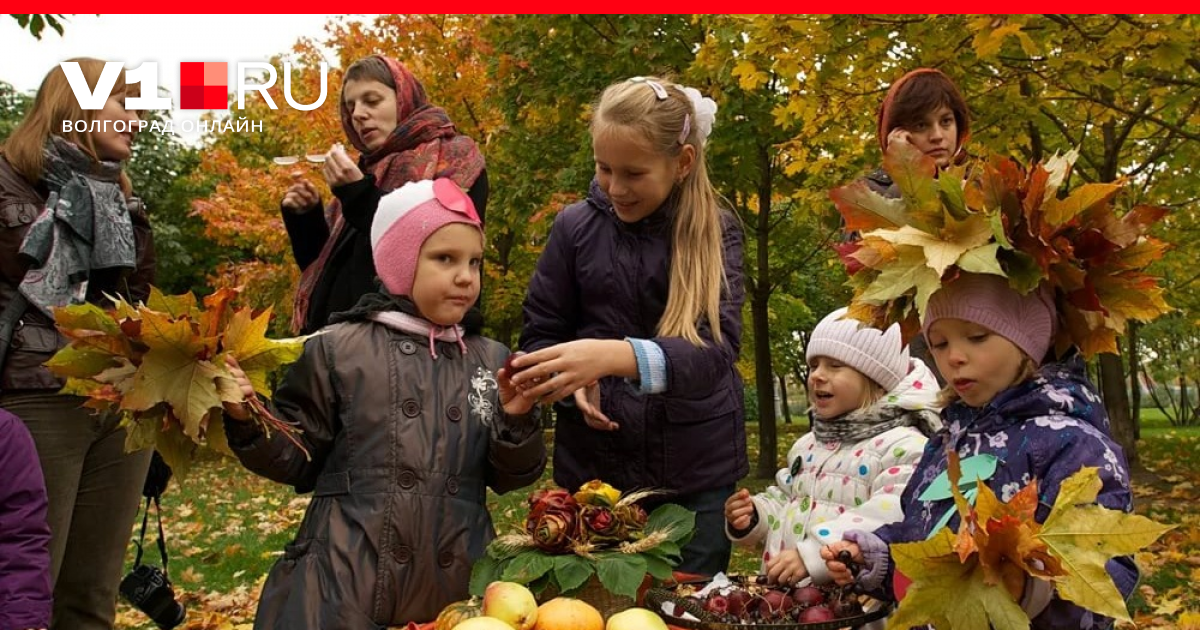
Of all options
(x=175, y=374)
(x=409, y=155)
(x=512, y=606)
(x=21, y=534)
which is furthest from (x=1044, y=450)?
(x=21, y=534)

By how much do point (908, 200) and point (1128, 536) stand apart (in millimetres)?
717

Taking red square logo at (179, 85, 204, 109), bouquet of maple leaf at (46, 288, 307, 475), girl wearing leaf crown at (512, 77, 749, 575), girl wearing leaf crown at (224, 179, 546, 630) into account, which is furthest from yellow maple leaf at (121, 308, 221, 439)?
red square logo at (179, 85, 204, 109)

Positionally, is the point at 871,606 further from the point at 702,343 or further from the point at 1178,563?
the point at 1178,563

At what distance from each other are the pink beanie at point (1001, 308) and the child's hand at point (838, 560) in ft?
1.64

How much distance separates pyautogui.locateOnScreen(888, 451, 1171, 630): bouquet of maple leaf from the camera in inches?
63.3

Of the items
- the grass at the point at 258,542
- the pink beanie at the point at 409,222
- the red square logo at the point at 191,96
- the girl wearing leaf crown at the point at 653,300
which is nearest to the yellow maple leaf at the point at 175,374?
the pink beanie at the point at 409,222

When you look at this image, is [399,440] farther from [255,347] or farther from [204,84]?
[204,84]

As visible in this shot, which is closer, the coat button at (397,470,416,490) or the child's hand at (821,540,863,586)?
the child's hand at (821,540,863,586)

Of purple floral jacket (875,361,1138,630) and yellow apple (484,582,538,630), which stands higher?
purple floral jacket (875,361,1138,630)

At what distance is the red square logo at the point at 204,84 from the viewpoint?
10.3m

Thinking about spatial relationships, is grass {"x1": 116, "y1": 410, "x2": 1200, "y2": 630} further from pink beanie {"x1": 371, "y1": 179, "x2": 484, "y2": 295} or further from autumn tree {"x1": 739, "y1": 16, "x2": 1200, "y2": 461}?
autumn tree {"x1": 739, "y1": 16, "x2": 1200, "y2": 461}

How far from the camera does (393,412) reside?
8.70ft

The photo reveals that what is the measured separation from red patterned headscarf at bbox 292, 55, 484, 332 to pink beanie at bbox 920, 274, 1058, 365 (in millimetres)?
1649

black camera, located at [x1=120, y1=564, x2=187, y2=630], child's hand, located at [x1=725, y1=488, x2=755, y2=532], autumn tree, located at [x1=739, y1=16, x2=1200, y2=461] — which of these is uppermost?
autumn tree, located at [x1=739, y1=16, x2=1200, y2=461]
